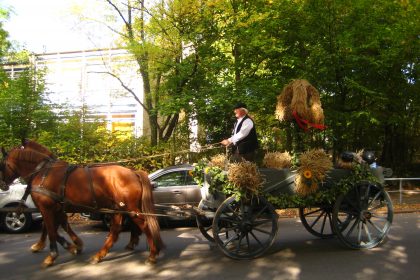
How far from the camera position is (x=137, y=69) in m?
17.1

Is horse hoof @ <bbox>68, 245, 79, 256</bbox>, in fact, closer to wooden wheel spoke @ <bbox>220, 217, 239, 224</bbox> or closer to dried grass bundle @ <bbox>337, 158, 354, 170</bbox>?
wooden wheel spoke @ <bbox>220, 217, 239, 224</bbox>

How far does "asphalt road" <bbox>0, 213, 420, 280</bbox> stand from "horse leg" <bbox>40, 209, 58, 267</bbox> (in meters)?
0.17

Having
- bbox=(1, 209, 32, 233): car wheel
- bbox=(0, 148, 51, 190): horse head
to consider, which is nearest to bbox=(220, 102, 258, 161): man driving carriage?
bbox=(0, 148, 51, 190): horse head

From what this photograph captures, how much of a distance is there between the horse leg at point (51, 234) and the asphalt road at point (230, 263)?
0.56 ft

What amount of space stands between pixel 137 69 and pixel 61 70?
31.3 ft

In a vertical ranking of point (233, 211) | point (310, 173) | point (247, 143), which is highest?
point (247, 143)

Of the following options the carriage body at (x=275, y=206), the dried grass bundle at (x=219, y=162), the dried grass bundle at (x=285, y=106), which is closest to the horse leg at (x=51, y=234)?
the carriage body at (x=275, y=206)

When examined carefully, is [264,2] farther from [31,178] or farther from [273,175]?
[31,178]

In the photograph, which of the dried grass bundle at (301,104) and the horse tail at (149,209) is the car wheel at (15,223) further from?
the dried grass bundle at (301,104)

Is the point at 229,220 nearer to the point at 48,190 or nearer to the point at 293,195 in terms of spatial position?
the point at 293,195

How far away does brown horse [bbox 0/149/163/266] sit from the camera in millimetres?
7078

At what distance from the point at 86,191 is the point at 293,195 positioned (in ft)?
11.3

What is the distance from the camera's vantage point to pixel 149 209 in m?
7.12

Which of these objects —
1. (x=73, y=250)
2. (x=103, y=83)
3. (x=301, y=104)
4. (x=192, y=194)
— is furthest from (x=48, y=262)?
(x=103, y=83)
